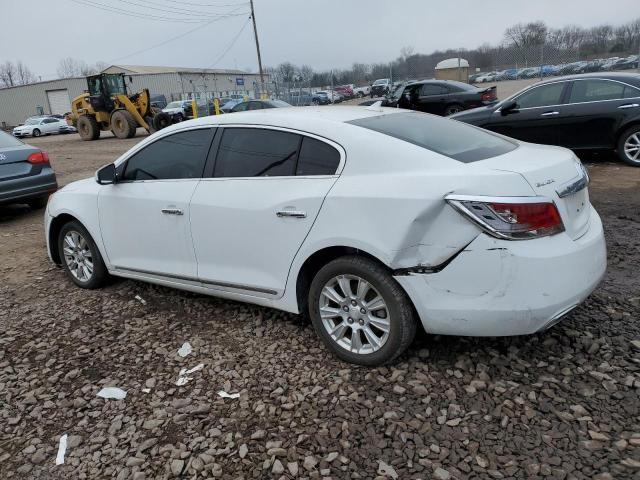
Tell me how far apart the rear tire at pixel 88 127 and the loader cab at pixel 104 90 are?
0.62 meters

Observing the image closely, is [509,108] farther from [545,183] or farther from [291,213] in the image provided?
[291,213]

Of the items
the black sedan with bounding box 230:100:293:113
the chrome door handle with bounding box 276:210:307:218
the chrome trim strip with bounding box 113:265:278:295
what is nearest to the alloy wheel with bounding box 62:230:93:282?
the chrome trim strip with bounding box 113:265:278:295

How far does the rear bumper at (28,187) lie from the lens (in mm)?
7648

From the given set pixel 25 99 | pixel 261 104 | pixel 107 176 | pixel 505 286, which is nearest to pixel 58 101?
pixel 25 99

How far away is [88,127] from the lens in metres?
25.2

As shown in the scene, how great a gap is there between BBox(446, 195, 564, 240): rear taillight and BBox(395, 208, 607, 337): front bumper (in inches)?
1.8

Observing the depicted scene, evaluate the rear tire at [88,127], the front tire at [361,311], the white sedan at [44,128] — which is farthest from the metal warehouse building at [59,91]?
the front tire at [361,311]

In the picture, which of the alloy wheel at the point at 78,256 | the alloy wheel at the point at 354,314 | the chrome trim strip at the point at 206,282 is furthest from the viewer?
the alloy wheel at the point at 78,256

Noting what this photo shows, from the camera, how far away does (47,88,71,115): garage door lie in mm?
61281

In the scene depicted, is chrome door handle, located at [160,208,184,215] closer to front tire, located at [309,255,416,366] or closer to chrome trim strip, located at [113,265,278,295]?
chrome trim strip, located at [113,265,278,295]

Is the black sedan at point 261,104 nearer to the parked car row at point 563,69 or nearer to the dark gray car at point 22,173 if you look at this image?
the dark gray car at point 22,173

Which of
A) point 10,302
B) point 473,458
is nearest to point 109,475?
point 473,458

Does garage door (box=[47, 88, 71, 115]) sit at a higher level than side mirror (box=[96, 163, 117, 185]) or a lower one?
higher

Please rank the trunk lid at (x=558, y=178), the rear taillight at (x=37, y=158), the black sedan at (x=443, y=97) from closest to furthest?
the trunk lid at (x=558, y=178), the rear taillight at (x=37, y=158), the black sedan at (x=443, y=97)
